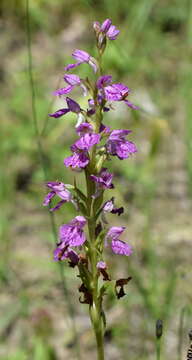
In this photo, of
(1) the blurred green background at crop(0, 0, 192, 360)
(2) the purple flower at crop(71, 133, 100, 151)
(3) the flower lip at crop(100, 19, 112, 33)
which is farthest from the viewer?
(1) the blurred green background at crop(0, 0, 192, 360)

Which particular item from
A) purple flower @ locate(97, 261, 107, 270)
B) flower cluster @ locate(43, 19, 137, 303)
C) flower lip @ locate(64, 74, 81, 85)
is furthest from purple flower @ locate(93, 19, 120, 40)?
purple flower @ locate(97, 261, 107, 270)

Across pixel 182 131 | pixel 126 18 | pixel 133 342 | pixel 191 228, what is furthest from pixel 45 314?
pixel 126 18

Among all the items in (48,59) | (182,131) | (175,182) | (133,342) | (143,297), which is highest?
(48,59)

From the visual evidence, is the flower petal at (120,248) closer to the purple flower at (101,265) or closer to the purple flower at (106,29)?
the purple flower at (101,265)

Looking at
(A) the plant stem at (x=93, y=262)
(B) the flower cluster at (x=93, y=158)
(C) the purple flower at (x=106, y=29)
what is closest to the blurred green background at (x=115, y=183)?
(A) the plant stem at (x=93, y=262)

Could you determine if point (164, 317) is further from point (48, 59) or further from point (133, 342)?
point (48, 59)

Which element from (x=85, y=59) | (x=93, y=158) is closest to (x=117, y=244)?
(x=93, y=158)

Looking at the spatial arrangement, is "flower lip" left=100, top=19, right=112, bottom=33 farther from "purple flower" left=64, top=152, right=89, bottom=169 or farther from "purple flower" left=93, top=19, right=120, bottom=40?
"purple flower" left=64, top=152, right=89, bottom=169
